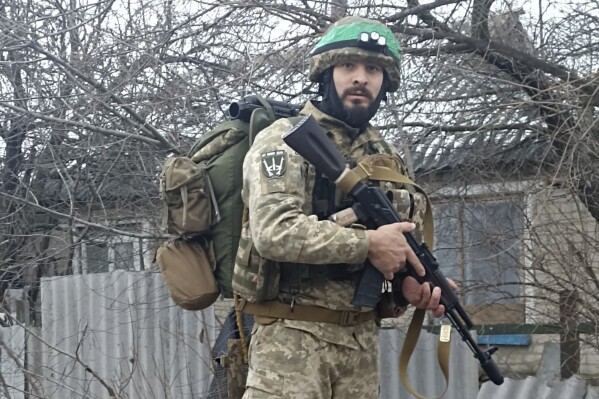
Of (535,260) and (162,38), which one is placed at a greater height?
(162,38)

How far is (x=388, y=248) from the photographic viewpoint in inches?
112

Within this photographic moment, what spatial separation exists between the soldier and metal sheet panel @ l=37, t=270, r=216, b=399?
8.29 ft

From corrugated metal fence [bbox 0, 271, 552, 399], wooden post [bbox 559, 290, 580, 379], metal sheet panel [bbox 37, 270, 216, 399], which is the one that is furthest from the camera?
metal sheet panel [bbox 37, 270, 216, 399]

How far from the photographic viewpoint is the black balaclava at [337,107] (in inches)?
126

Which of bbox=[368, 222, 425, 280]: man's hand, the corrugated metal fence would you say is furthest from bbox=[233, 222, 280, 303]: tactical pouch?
the corrugated metal fence

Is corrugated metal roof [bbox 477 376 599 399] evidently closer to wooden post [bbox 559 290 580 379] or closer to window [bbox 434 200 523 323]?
wooden post [bbox 559 290 580 379]

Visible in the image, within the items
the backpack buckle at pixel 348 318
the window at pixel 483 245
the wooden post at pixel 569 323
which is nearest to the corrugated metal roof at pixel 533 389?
the wooden post at pixel 569 323

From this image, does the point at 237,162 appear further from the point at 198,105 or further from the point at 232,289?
the point at 198,105

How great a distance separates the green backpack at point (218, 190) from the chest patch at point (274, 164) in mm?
319

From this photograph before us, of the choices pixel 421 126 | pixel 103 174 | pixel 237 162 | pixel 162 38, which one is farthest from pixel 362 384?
pixel 103 174

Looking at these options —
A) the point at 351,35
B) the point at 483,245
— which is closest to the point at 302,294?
the point at 351,35

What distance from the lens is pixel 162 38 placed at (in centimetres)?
550

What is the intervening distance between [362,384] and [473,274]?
3.17 m

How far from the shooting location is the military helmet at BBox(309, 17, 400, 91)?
321 cm
